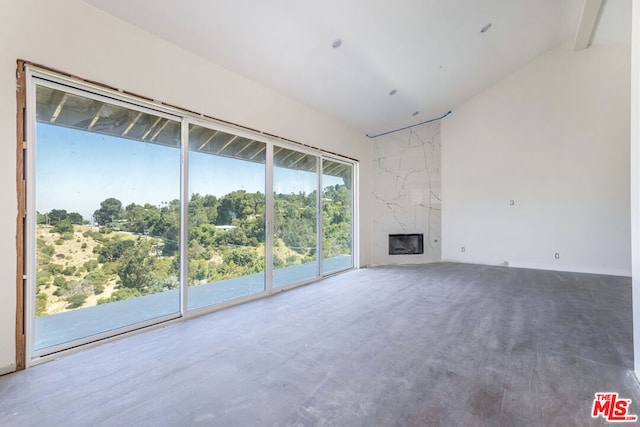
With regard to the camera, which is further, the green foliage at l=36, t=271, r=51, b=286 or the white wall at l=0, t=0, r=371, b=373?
the green foliage at l=36, t=271, r=51, b=286

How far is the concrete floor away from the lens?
162 centimetres

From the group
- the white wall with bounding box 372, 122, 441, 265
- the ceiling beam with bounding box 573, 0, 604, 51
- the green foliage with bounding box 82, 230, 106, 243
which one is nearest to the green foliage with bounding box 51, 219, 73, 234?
the green foliage with bounding box 82, 230, 106, 243

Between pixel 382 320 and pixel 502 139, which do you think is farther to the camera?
pixel 502 139

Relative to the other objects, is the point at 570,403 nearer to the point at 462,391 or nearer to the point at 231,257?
the point at 462,391

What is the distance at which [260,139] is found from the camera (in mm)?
4176

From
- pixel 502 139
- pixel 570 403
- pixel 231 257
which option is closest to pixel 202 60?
pixel 231 257

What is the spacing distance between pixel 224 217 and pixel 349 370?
249 cm

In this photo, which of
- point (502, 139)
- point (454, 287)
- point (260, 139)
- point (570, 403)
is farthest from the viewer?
point (502, 139)

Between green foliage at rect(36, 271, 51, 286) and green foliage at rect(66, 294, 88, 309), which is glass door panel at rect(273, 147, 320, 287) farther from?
green foliage at rect(36, 271, 51, 286)

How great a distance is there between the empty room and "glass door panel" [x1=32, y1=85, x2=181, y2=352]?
0.02m

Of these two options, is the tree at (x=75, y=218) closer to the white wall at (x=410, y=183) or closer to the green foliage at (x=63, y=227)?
the green foliage at (x=63, y=227)

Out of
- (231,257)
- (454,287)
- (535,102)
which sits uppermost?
(535,102)

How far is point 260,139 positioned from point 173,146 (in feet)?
4.17

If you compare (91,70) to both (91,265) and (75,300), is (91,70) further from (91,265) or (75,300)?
(75,300)
